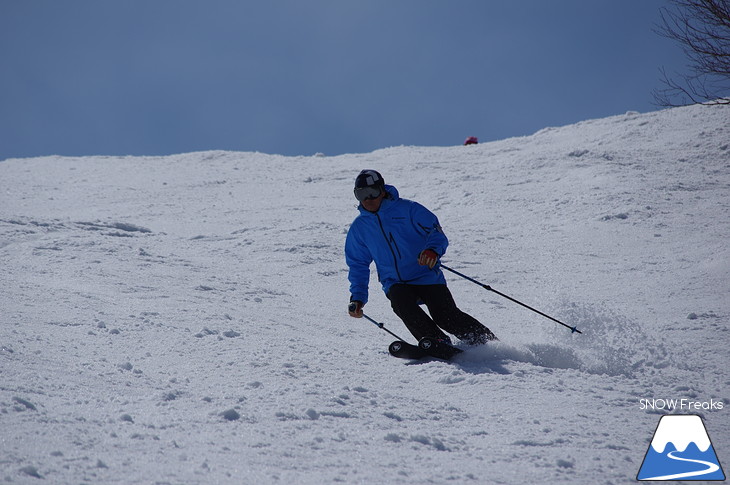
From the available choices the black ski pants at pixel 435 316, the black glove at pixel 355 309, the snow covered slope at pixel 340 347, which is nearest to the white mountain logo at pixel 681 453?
the snow covered slope at pixel 340 347

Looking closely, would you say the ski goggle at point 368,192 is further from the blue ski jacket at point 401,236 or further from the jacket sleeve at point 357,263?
the jacket sleeve at point 357,263

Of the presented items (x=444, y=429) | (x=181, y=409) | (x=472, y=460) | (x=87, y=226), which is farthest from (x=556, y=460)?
(x=87, y=226)

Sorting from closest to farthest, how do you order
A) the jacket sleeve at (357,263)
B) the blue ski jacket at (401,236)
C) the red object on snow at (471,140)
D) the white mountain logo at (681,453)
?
the white mountain logo at (681,453) < the blue ski jacket at (401,236) < the jacket sleeve at (357,263) < the red object on snow at (471,140)

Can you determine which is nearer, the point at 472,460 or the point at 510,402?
the point at 472,460

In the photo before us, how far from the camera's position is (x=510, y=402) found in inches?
145

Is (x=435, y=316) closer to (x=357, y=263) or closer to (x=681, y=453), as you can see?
(x=357, y=263)

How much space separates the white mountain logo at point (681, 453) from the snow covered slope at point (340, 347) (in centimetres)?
→ 7

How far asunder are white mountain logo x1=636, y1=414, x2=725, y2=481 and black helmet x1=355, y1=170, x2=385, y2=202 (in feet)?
8.32

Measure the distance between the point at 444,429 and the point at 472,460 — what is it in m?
0.42

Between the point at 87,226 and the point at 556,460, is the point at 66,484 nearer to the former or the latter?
the point at 556,460

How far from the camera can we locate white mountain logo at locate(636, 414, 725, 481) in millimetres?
2711

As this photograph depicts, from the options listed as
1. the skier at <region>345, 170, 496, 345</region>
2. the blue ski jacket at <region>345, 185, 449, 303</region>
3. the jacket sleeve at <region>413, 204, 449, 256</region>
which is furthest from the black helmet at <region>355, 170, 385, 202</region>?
the jacket sleeve at <region>413, 204, 449, 256</region>

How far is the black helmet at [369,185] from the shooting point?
4832 millimetres

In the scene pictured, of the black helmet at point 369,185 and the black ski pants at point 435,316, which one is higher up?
the black helmet at point 369,185
